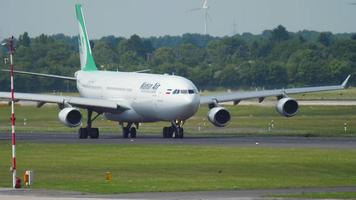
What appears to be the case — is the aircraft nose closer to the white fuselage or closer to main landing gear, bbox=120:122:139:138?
the white fuselage

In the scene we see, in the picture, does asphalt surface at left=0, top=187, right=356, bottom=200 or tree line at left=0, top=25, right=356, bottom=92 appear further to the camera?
tree line at left=0, top=25, right=356, bottom=92

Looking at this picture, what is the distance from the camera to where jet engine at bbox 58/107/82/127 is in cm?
7550

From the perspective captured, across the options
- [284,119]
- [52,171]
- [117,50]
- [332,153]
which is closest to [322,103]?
[284,119]

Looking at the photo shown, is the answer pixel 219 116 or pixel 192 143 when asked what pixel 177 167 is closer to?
pixel 192 143

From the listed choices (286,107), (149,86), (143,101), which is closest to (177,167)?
(143,101)

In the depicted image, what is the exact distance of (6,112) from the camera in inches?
4247

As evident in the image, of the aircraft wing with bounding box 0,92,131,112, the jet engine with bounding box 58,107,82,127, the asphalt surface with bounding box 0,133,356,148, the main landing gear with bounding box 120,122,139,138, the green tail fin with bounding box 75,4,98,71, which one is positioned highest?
the green tail fin with bounding box 75,4,98,71

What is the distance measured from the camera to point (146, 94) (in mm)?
76250

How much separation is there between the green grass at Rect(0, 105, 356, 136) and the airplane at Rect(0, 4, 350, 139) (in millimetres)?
3365

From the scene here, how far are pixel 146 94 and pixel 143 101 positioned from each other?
18.2 inches

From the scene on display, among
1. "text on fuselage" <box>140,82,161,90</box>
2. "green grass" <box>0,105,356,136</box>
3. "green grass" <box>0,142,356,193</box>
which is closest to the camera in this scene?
"green grass" <box>0,142,356,193</box>

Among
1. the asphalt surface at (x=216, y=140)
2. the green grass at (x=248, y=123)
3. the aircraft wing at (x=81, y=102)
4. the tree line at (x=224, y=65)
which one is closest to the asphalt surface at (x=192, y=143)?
the asphalt surface at (x=216, y=140)

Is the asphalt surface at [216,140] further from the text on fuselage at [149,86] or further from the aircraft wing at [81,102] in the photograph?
the text on fuselage at [149,86]

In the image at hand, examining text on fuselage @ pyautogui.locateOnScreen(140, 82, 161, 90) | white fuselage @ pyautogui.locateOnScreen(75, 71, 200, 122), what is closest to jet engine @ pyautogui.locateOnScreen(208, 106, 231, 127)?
Answer: white fuselage @ pyautogui.locateOnScreen(75, 71, 200, 122)
